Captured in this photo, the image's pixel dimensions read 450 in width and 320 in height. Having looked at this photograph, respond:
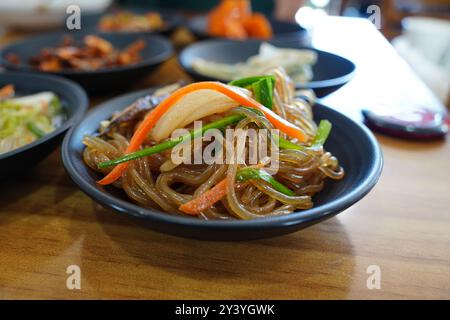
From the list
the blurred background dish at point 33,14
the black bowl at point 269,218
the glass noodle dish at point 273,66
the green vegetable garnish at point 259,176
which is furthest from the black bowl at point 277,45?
the blurred background dish at point 33,14

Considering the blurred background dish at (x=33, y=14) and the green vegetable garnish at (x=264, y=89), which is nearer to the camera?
the green vegetable garnish at (x=264, y=89)

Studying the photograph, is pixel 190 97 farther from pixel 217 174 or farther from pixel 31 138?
pixel 31 138

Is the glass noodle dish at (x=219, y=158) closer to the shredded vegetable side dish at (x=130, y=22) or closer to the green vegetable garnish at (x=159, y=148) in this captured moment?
the green vegetable garnish at (x=159, y=148)

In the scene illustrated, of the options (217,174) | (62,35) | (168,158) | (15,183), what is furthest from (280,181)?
(62,35)

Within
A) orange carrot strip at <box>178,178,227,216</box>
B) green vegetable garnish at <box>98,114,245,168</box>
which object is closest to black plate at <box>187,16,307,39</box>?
green vegetable garnish at <box>98,114,245,168</box>

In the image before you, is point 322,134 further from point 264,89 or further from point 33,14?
point 33,14

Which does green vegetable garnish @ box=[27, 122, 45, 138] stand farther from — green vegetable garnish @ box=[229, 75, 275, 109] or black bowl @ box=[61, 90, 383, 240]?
green vegetable garnish @ box=[229, 75, 275, 109]
